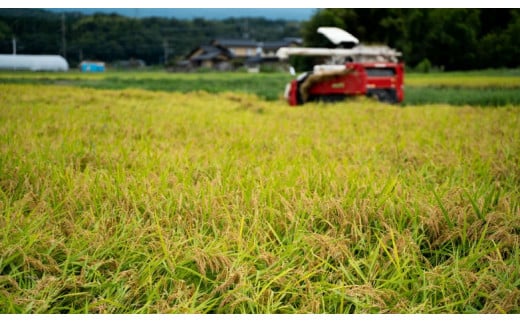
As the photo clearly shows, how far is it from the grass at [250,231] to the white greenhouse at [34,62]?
0.41 metres

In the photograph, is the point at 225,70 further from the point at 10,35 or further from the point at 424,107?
the point at 424,107

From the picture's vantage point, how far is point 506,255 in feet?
5.97

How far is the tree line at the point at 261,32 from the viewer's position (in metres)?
3.16

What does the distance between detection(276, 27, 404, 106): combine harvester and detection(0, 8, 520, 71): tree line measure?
437 millimetres

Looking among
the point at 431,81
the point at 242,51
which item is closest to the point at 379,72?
the point at 431,81

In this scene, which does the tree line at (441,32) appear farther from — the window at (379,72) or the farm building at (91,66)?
the window at (379,72)

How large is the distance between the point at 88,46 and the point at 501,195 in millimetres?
2526

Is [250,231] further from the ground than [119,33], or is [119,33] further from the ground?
[119,33]

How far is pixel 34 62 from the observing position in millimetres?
3221

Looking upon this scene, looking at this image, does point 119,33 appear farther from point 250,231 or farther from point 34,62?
point 250,231

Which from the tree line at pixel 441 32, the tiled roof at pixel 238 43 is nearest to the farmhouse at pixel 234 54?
the tiled roof at pixel 238 43

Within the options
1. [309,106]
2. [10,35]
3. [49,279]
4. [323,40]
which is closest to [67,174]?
[49,279]

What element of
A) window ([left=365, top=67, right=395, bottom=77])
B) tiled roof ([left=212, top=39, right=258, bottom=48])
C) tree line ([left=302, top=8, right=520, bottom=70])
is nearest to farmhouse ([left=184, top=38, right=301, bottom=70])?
tiled roof ([left=212, top=39, right=258, bottom=48])

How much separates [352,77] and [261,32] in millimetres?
2782
